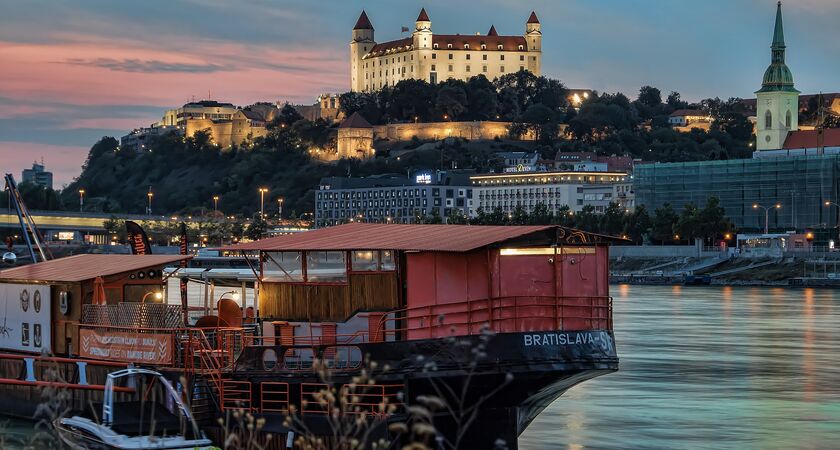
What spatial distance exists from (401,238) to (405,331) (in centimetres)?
163

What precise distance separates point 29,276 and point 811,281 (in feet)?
299

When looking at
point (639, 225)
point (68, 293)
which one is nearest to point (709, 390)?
point (68, 293)

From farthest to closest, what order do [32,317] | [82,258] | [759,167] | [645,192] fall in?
[645,192], [759,167], [82,258], [32,317]

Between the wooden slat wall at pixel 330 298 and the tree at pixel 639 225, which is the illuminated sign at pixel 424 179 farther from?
the wooden slat wall at pixel 330 298

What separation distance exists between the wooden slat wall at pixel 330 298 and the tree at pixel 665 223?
113 meters

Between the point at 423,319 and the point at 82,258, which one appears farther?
the point at 82,258

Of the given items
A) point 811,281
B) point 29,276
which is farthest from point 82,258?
point 811,281

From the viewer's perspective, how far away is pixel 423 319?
2170 cm

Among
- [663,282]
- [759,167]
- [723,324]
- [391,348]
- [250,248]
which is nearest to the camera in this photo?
[391,348]

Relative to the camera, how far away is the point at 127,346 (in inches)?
969

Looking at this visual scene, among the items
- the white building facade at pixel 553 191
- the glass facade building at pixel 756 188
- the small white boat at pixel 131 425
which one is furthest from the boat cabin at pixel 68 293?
the white building facade at pixel 553 191

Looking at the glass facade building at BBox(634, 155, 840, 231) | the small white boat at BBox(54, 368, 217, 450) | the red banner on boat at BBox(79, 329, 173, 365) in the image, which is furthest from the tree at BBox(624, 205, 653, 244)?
the small white boat at BBox(54, 368, 217, 450)

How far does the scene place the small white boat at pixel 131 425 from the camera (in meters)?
21.2

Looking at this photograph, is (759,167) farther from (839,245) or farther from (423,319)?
(423,319)
